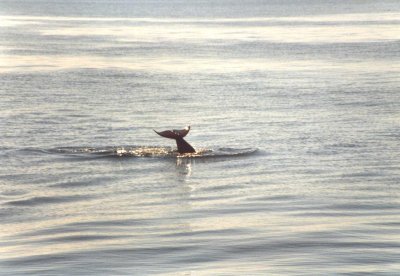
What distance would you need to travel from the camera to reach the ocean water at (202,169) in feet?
58.5

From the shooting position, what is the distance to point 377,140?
2978 cm

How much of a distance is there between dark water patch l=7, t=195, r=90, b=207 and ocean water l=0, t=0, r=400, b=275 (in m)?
0.04

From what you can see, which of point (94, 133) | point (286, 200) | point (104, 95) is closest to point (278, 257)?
point (286, 200)

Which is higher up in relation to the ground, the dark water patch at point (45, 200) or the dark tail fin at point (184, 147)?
the dark tail fin at point (184, 147)

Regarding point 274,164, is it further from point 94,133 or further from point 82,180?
point 94,133

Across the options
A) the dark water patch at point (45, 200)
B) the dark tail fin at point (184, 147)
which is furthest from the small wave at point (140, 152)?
the dark water patch at point (45, 200)

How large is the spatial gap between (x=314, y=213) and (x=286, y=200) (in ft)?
4.46

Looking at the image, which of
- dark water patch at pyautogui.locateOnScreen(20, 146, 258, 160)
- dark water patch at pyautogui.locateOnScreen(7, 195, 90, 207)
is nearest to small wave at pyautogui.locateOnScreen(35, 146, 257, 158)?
dark water patch at pyautogui.locateOnScreen(20, 146, 258, 160)

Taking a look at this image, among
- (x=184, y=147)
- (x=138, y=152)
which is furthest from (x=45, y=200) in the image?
(x=138, y=152)

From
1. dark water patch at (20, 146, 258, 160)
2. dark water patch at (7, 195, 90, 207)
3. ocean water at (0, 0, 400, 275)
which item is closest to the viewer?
ocean water at (0, 0, 400, 275)

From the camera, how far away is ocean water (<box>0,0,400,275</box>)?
1784 cm

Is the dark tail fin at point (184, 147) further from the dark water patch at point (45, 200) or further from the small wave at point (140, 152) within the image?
the dark water patch at point (45, 200)

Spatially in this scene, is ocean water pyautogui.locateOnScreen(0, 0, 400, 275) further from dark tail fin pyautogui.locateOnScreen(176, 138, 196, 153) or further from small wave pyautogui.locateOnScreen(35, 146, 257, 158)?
dark tail fin pyautogui.locateOnScreen(176, 138, 196, 153)

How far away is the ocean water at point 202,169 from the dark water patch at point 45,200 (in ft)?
0.12
